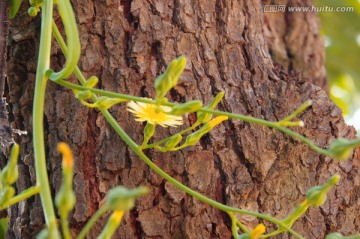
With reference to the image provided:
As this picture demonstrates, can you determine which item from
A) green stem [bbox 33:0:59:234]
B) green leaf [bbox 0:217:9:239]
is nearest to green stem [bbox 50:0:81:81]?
green stem [bbox 33:0:59:234]

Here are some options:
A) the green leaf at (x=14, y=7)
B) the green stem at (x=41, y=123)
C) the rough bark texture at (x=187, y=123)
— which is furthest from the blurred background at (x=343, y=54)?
the green stem at (x=41, y=123)

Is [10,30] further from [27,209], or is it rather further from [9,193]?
[9,193]

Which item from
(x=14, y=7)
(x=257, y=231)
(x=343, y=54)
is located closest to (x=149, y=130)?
(x=257, y=231)

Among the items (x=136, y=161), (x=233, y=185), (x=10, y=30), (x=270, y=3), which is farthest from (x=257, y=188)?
(x=270, y=3)

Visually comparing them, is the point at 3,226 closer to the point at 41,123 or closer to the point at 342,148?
the point at 41,123

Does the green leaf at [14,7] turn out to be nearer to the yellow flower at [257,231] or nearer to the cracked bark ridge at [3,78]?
the cracked bark ridge at [3,78]
